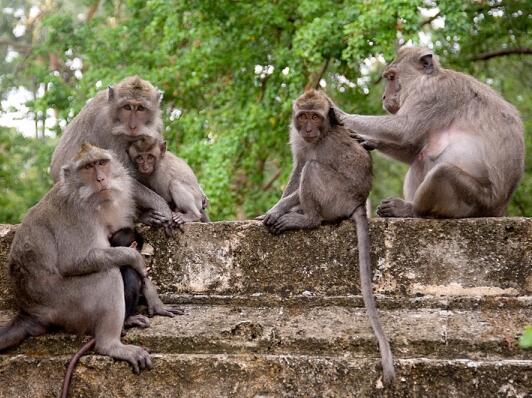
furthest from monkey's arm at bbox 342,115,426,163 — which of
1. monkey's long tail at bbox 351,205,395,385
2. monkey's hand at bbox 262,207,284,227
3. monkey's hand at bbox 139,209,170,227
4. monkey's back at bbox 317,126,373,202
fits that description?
monkey's hand at bbox 139,209,170,227

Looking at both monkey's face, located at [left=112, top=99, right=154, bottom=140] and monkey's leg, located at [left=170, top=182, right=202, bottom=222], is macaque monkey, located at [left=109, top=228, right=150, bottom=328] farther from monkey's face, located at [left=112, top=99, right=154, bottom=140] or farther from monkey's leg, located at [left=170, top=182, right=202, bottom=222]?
monkey's face, located at [left=112, top=99, right=154, bottom=140]

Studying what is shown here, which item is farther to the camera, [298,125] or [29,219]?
[298,125]

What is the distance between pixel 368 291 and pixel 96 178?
1725 mm

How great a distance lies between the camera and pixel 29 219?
519cm

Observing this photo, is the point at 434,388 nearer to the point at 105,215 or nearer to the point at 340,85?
the point at 105,215

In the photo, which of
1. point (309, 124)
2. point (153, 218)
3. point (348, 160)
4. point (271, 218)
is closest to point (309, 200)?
point (271, 218)

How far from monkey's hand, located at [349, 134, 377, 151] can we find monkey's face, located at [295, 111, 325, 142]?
0.35m

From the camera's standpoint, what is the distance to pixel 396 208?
618cm

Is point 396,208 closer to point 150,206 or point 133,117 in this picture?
point 150,206

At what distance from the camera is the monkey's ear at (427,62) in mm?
6551

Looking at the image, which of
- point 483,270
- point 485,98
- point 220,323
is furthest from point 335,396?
point 485,98

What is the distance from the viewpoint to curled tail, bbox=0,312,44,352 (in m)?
4.99

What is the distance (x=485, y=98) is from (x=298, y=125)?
1357 mm

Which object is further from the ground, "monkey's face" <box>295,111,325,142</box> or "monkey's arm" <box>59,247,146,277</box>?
"monkey's face" <box>295,111,325,142</box>
